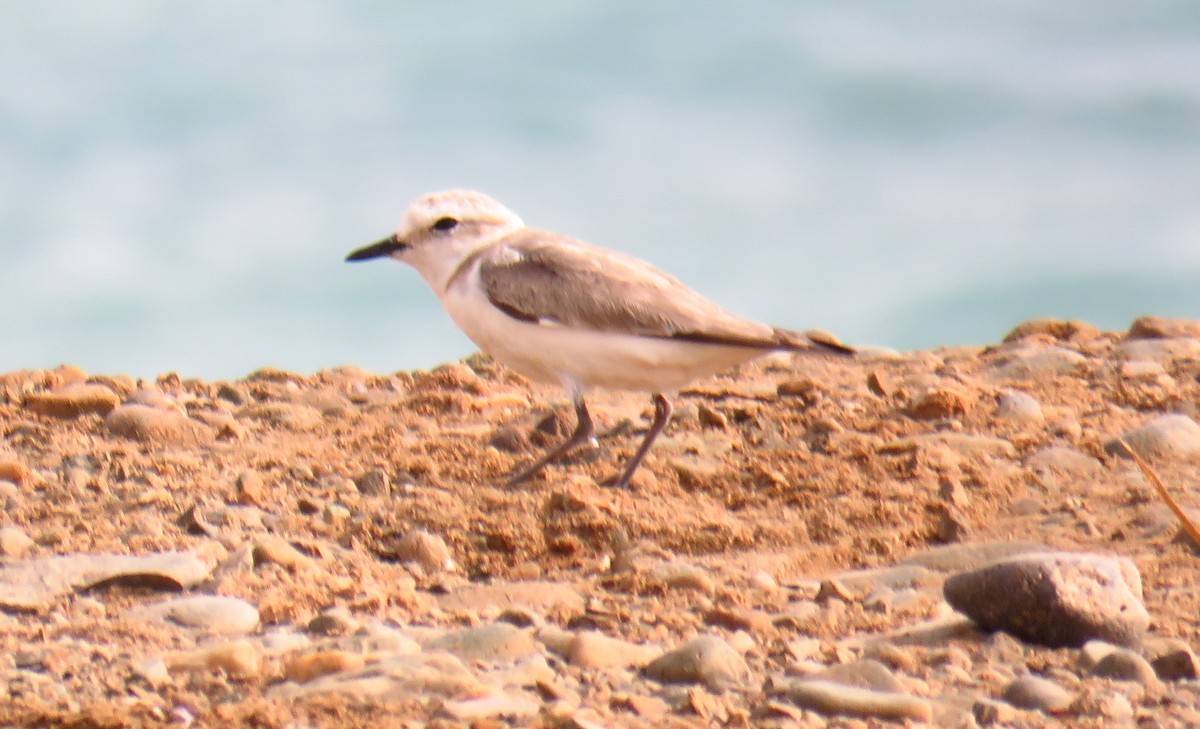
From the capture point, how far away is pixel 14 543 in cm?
552

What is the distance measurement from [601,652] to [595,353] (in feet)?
8.67

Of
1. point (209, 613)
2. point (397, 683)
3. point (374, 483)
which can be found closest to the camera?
point (397, 683)

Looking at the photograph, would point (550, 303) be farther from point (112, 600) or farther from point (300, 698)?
point (300, 698)

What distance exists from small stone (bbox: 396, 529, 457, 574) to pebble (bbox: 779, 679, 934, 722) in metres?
1.95

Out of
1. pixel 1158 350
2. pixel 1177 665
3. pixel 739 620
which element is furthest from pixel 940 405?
pixel 1177 665

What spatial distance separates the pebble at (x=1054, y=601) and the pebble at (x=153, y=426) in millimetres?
3954

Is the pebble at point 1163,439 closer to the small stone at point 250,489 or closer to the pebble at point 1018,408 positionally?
the pebble at point 1018,408

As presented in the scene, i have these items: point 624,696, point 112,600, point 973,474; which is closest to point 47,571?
point 112,600

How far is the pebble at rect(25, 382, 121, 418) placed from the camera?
7.59 meters

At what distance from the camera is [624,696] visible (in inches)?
154

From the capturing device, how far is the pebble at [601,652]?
419cm

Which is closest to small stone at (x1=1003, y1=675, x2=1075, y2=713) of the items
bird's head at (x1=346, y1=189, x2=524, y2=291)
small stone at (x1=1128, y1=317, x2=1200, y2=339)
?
bird's head at (x1=346, y1=189, x2=524, y2=291)

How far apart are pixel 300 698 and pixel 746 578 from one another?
6.24 ft

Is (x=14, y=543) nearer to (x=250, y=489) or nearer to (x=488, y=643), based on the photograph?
(x=250, y=489)
